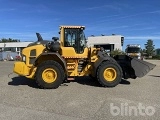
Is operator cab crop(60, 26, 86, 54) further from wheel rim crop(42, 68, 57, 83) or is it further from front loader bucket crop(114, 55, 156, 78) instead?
front loader bucket crop(114, 55, 156, 78)

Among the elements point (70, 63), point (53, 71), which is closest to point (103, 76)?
point (70, 63)

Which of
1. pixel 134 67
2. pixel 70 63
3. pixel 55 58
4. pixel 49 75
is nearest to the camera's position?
pixel 49 75

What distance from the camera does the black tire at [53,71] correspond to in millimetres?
11266

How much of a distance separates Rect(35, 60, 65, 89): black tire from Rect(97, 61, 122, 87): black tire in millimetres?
1679

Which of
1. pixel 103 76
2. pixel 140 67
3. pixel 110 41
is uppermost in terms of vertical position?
pixel 110 41

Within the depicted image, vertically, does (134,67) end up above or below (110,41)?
below

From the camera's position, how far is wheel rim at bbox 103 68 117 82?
11898mm

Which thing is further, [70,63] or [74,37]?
[74,37]

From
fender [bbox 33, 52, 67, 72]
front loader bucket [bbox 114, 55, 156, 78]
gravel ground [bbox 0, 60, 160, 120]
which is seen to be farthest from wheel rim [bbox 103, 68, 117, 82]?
fender [bbox 33, 52, 67, 72]

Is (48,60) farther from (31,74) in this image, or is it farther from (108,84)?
(108,84)

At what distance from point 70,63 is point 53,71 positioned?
3.92 feet

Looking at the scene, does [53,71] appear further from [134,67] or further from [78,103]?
[134,67]

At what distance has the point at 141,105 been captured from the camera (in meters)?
8.04

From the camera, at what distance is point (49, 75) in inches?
452
